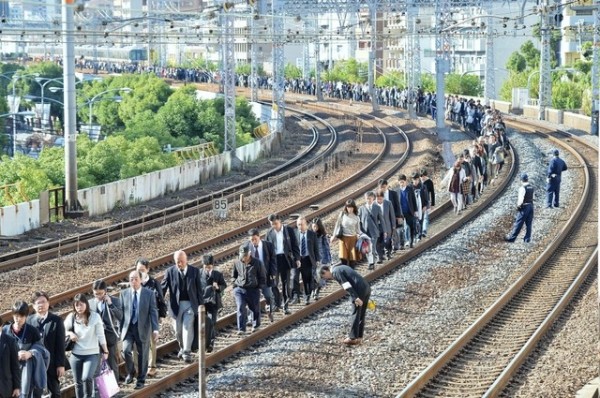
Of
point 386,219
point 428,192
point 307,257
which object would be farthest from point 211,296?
point 428,192

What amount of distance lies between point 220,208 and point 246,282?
1321 centimetres

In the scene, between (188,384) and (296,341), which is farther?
(296,341)

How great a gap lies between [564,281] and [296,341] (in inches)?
245

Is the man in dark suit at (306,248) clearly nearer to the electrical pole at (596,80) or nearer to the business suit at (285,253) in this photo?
the business suit at (285,253)

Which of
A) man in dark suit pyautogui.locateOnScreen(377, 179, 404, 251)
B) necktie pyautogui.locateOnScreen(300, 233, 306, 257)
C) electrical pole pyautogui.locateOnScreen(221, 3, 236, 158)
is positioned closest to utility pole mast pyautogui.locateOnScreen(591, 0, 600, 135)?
electrical pole pyautogui.locateOnScreen(221, 3, 236, 158)

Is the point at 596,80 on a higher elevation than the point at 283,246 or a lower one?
higher

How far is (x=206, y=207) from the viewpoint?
1230 inches

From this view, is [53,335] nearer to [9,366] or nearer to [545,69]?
[9,366]

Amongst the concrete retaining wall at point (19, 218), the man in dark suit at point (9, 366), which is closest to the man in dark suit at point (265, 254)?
the man in dark suit at point (9, 366)

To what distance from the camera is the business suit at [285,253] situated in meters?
17.4

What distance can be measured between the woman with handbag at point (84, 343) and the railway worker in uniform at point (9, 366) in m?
0.96

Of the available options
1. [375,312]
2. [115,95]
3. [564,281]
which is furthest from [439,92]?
[115,95]

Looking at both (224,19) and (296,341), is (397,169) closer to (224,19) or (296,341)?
(224,19)

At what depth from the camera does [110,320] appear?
13273mm
